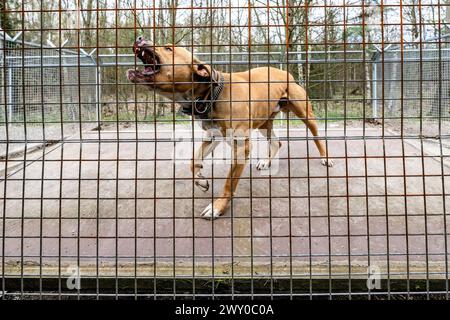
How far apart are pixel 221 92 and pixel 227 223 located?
116 cm

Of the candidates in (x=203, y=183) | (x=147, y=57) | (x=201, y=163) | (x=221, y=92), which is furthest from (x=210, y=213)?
(x=147, y=57)

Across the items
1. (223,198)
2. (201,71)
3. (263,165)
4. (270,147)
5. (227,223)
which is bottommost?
(227,223)

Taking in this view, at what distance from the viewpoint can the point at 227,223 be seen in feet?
9.25

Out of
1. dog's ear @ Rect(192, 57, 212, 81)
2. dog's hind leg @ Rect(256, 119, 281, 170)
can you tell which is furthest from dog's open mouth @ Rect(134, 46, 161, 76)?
dog's hind leg @ Rect(256, 119, 281, 170)

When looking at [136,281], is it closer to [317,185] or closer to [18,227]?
[18,227]

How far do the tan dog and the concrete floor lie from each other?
0.63ft

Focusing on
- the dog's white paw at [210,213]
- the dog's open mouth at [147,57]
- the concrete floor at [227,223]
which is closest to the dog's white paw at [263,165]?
the concrete floor at [227,223]

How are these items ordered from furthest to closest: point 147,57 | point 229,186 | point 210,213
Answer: point 229,186
point 210,213
point 147,57

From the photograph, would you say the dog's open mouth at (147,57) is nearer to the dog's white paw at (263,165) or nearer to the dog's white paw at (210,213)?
the dog's white paw at (210,213)

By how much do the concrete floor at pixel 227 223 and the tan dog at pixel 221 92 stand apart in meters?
0.19

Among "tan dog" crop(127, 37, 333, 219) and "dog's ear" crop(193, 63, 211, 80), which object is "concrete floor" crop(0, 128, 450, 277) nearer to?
"tan dog" crop(127, 37, 333, 219)

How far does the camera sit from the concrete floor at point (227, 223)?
2010 mm

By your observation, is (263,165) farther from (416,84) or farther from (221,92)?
(416,84)
